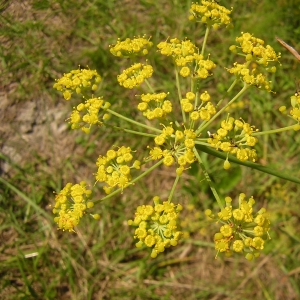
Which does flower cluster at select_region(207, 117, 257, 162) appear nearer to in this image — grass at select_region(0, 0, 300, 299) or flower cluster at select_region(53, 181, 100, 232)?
flower cluster at select_region(53, 181, 100, 232)

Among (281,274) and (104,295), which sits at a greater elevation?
(104,295)

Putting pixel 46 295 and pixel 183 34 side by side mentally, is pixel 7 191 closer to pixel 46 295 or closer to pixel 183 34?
pixel 46 295

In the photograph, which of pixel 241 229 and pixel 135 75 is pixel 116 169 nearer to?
pixel 135 75

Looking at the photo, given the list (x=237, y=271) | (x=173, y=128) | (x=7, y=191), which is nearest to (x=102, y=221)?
(x=7, y=191)

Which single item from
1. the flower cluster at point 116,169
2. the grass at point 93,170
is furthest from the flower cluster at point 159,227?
the grass at point 93,170

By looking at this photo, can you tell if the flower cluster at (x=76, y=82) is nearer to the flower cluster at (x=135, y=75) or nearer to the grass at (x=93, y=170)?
the flower cluster at (x=135, y=75)

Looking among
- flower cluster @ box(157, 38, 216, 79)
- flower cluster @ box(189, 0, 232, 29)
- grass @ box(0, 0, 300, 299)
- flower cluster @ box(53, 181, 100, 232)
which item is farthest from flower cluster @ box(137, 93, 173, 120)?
grass @ box(0, 0, 300, 299)

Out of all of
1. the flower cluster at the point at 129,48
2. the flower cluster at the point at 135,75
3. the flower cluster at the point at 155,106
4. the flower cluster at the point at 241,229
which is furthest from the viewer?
the flower cluster at the point at 129,48

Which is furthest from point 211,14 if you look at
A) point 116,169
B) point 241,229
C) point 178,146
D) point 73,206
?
point 73,206
